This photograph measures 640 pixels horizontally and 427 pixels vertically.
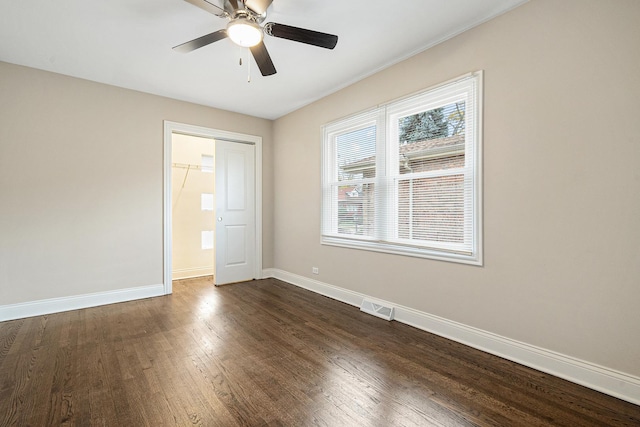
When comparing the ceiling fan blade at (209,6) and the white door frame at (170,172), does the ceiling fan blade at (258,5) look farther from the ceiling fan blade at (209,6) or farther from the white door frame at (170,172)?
the white door frame at (170,172)

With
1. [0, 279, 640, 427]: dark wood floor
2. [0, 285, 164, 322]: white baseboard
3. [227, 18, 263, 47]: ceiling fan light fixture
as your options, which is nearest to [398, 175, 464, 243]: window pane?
[0, 279, 640, 427]: dark wood floor

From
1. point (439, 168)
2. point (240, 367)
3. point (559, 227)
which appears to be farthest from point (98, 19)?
point (559, 227)

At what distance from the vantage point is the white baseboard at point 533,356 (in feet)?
5.92

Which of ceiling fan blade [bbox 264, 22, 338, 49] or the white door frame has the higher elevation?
ceiling fan blade [bbox 264, 22, 338, 49]

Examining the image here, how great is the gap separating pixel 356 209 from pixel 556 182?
2068 millimetres

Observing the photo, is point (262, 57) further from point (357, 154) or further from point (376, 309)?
point (376, 309)

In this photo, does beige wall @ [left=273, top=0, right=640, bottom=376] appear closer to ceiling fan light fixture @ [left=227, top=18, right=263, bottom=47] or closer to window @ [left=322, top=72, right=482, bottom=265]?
window @ [left=322, top=72, right=482, bottom=265]

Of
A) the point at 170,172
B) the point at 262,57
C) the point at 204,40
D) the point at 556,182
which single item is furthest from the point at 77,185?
the point at 556,182

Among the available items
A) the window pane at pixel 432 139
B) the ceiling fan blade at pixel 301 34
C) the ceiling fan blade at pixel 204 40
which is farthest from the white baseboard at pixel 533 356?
the ceiling fan blade at pixel 204 40

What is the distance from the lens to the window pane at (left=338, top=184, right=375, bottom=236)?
3.54 metres

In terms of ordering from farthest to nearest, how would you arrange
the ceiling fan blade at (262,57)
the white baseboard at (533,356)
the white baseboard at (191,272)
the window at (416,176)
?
the white baseboard at (191,272), the window at (416,176), the ceiling fan blade at (262,57), the white baseboard at (533,356)

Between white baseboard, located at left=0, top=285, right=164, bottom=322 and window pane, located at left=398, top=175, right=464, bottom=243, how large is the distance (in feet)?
11.3

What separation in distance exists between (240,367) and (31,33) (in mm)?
3482

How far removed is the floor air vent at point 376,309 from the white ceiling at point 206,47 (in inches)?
105
